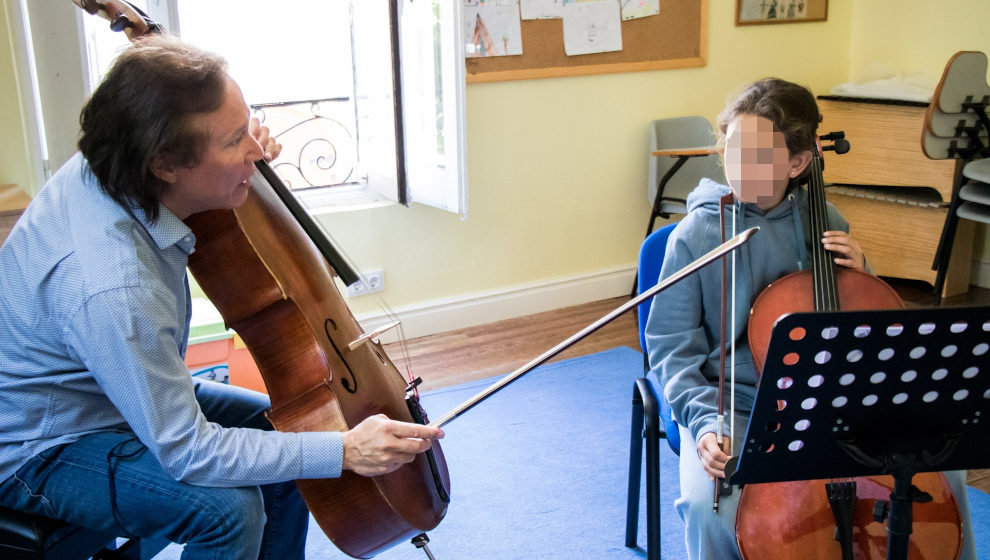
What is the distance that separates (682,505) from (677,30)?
2630 mm

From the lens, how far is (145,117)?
3.89ft

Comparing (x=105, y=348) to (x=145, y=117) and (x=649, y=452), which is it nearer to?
(x=145, y=117)

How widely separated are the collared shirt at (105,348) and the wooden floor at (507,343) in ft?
5.23

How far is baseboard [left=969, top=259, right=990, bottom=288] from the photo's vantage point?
3.73 metres

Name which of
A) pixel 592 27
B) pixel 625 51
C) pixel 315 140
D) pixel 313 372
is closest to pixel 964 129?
pixel 625 51

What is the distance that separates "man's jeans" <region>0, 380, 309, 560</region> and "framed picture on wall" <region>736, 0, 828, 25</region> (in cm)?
327

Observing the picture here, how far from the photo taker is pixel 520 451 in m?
2.41

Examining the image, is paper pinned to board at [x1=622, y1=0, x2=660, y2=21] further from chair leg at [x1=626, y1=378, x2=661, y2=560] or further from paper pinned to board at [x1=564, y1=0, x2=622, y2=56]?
chair leg at [x1=626, y1=378, x2=661, y2=560]

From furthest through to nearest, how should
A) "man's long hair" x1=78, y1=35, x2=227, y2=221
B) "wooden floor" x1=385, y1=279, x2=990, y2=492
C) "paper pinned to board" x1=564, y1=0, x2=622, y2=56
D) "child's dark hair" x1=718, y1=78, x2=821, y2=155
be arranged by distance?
1. "paper pinned to board" x1=564, y1=0, x2=622, y2=56
2. "wooden floor" x1=385, y1=279, x2=990, y2=492
3. "child's dark hair" x1=718, y1=78, x2=821, y2=155
4. "man's long hair" x1=78, y1=35, x2=227, y2=221

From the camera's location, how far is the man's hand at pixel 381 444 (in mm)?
1256

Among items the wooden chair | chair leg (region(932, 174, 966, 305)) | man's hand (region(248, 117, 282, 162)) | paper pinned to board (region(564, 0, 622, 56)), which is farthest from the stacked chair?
man's hand (region(248, 117, 282, 162))

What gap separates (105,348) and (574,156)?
261 centimetres

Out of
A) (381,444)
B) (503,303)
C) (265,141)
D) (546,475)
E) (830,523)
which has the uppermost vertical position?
(265,141)

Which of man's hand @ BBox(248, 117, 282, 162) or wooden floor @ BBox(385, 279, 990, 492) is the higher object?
man's hand @ BBox(248, 117, 282, 162)
